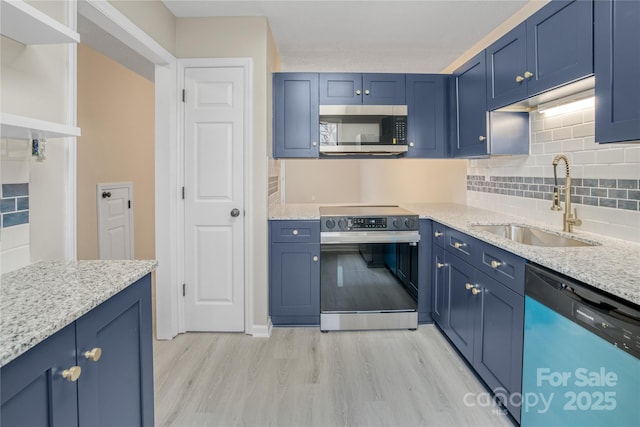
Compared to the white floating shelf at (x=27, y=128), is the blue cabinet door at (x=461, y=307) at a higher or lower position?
lower

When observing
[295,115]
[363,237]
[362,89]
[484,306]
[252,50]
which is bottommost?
[484,306]

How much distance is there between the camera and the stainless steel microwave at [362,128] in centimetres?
324

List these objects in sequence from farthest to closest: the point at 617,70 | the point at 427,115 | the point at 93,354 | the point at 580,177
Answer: the point at 427,115 → the point at 580,177 → the point at 617,70 → the point at 93,354

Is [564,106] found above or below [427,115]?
below

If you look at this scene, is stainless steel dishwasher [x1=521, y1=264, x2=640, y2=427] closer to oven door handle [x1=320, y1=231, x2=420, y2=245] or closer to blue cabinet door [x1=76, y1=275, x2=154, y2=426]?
oven door handle [x1=320, y1=231, x2=420, y2=245]

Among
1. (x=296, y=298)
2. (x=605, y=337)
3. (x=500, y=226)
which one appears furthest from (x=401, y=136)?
(x=605, y=337)

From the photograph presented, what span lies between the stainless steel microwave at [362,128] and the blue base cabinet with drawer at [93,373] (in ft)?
7.02

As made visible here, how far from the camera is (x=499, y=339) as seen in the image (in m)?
1.92

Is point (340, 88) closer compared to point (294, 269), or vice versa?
point (294, 269)

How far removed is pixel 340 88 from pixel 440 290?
6.06ft

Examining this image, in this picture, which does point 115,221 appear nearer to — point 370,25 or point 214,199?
point 214,199

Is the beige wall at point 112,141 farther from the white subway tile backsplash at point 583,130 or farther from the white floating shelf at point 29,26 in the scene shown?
the white subway tile backsplash at point 583,130

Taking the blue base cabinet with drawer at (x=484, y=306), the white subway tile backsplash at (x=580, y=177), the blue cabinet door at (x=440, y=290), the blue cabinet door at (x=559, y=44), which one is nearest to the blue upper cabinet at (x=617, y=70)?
the blue cabinet door at (x=559, y=44)

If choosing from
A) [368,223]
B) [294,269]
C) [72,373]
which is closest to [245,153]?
[294,269]
